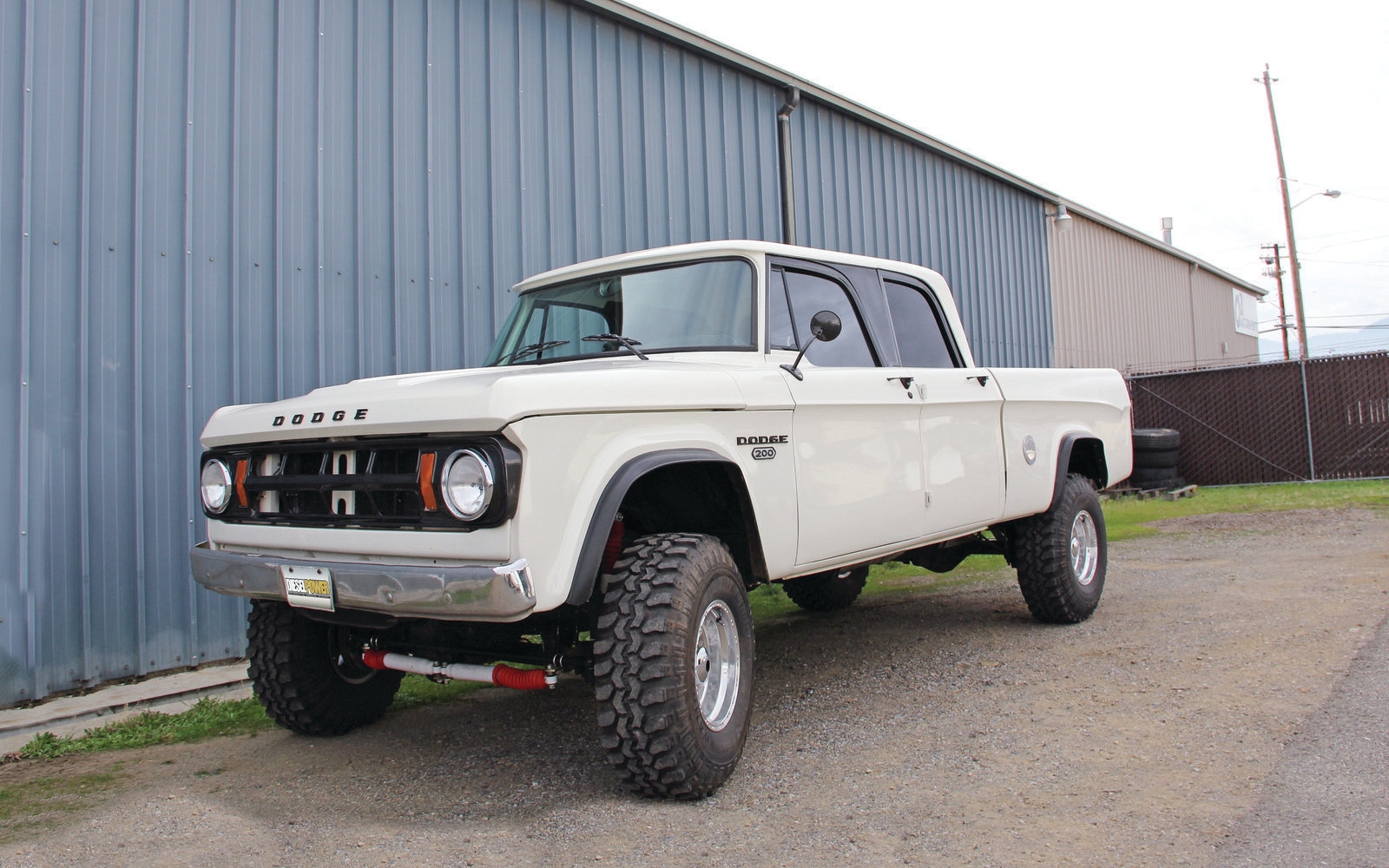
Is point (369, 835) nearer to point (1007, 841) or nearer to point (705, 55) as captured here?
point (1007, 841)

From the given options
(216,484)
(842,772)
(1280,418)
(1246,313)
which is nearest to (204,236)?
(216,484)

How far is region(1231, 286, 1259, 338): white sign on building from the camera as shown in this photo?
89.4ft

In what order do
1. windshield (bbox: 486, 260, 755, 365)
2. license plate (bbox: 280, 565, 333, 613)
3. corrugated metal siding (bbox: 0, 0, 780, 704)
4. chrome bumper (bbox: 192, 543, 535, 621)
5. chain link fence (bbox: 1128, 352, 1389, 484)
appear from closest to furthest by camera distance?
chrome bumper (bbox: 192, 543, 535, 621) → license plate (bbox: 280, 565, 333, 613) → windshield (bbox: 486, 260, 755, 365) → corrugated metal siding (bbox: 0, 0, 780, 704) → chain link fence (bbox: 1128, 352, 1389, 484)

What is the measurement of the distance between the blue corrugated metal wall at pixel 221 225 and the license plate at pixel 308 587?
270 centimetres

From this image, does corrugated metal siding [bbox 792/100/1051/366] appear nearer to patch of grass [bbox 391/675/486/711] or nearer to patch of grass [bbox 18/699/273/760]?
patch of grass [bbox 391/675/486/711]

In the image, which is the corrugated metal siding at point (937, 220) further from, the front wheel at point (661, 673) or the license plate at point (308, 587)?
the license plate at point (308, 587)

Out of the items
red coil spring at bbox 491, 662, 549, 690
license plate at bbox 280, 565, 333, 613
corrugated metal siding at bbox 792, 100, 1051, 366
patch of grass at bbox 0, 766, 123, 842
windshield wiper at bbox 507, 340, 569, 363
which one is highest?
corrugated metal siding at bbox 792, 100, 1051, 366

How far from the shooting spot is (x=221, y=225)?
5.69 m

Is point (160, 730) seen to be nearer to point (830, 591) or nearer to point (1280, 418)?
point (830, 591)

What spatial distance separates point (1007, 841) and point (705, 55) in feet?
26.0

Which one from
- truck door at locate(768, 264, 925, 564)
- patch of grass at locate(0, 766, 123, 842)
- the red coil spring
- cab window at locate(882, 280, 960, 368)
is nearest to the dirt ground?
patch of grass at locate(0, 766, 123, 842)

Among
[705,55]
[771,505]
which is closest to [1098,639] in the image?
[771,505]

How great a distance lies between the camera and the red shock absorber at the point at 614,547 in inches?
136

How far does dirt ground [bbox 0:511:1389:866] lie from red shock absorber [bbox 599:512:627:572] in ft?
2.47
